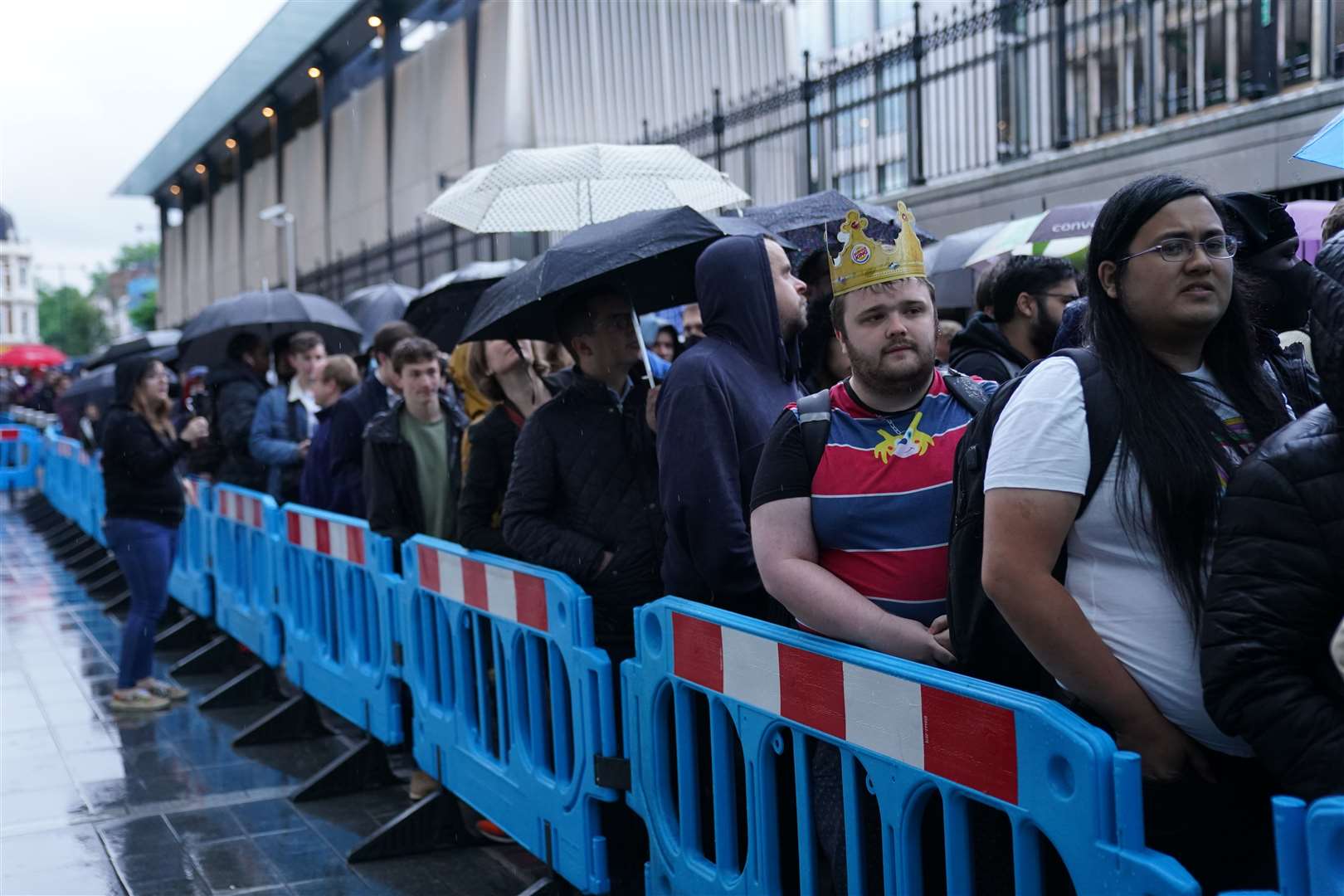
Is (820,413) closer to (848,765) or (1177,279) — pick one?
(848,765)

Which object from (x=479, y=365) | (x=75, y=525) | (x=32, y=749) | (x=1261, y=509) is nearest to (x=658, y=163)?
(x=479, y=365)

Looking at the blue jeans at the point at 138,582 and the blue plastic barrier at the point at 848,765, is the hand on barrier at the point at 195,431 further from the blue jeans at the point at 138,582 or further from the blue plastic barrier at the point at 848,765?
the blue plastic barrier at the point at 848,765

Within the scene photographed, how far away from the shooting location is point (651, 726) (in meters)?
3.92

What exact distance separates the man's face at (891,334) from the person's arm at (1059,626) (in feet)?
2.47

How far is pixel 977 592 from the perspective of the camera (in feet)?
8.84

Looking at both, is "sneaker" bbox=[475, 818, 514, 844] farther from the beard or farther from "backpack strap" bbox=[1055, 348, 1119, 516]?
"backpack strap" bbox=[1055, 348, 1119, 516]

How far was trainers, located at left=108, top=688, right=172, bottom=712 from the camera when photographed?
8531mm

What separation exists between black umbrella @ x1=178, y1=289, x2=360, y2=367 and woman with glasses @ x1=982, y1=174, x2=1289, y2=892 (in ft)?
29.2

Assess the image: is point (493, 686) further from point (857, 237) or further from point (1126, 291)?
point (1126, 291)

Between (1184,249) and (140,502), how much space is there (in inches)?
295

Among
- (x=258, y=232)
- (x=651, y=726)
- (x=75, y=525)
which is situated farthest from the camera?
(x=258, y=232)

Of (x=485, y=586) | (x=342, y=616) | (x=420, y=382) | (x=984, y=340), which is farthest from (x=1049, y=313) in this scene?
(x=342, y=616)

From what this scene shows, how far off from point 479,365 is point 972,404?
9.80 ft

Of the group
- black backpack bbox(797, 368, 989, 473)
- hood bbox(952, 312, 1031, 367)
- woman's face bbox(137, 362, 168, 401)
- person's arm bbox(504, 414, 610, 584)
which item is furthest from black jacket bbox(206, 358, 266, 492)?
black backpack bbox(797, 368, 989, 473)
